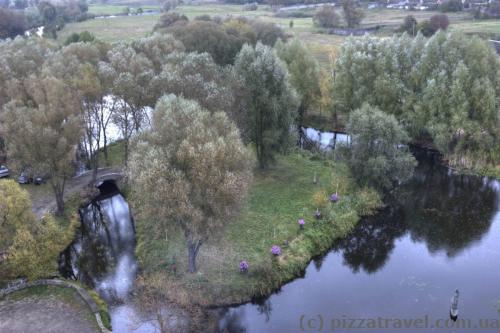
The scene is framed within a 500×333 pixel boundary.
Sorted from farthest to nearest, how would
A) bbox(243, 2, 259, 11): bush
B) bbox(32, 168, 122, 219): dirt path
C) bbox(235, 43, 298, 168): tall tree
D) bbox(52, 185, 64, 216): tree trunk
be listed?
1. bbox(243, 2, 259, 11): bush
2. bbox(235, 43, 298, 168): tall tree
3. bbox(32, 168, 122, 219): dirt path
4. bbox(52, 185, 64, 216): tree trunk

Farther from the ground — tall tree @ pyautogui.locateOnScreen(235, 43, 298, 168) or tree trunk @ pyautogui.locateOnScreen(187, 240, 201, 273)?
tall tree @ pyautogui.locateOnScreen(235, 43, 298, 168)

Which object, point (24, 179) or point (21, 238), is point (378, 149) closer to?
point (21, 238)

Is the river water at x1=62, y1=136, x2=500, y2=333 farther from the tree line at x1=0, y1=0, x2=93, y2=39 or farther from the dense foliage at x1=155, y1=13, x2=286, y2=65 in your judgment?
the tree line at x1=0, y1=0, x2=93, y2=39

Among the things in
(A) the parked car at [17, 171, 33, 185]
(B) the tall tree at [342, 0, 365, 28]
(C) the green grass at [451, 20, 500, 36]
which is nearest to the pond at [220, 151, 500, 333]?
(A) the parked car at [17, 171, 33, 185]

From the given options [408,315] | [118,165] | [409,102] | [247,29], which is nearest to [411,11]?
[247,29]

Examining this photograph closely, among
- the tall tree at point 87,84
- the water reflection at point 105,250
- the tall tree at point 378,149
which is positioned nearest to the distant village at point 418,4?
the tall tree at point 378,149

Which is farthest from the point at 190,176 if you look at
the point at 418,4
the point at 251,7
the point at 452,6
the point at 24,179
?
the point at 251,7
